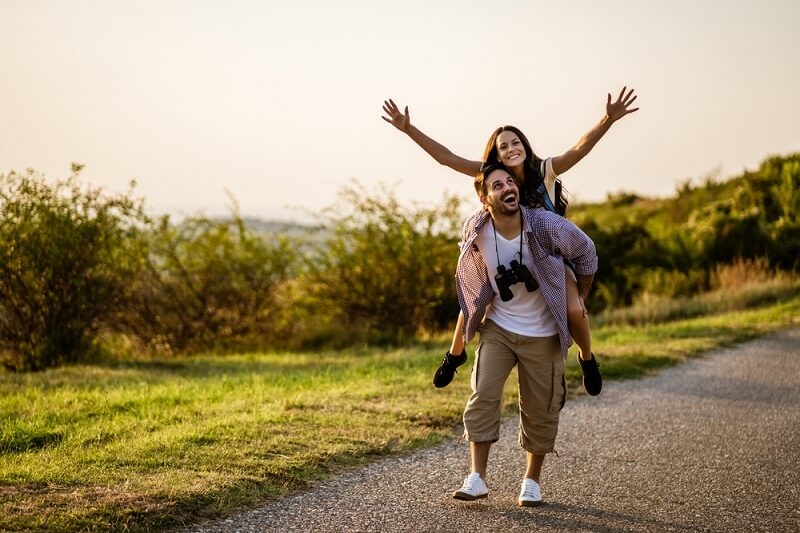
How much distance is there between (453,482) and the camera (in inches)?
226

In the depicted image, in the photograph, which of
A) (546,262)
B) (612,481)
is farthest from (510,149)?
(612,481)

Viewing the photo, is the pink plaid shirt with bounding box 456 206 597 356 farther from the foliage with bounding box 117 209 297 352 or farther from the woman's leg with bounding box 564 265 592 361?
the foliage with bounding box 117 209 297 352

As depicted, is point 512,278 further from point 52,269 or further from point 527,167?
point 52,269

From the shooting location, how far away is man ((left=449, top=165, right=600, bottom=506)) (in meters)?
5.09

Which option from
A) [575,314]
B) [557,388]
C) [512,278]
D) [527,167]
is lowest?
[557,388]

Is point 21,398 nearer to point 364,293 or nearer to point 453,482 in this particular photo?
point 453,482

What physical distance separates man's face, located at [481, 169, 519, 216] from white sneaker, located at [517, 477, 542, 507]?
1.57 m

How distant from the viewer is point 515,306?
521 cm

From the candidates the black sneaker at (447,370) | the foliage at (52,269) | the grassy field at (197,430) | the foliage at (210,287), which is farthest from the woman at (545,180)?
the foliage at (210,287)

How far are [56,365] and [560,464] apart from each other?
9.00m

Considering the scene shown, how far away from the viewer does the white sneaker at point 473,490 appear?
516 centimetres

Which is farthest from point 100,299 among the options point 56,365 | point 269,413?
point 269,413

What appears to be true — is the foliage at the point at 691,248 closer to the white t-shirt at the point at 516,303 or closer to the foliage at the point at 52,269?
the foliage at the point at 52,269

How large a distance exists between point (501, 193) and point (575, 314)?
2.65 ft
